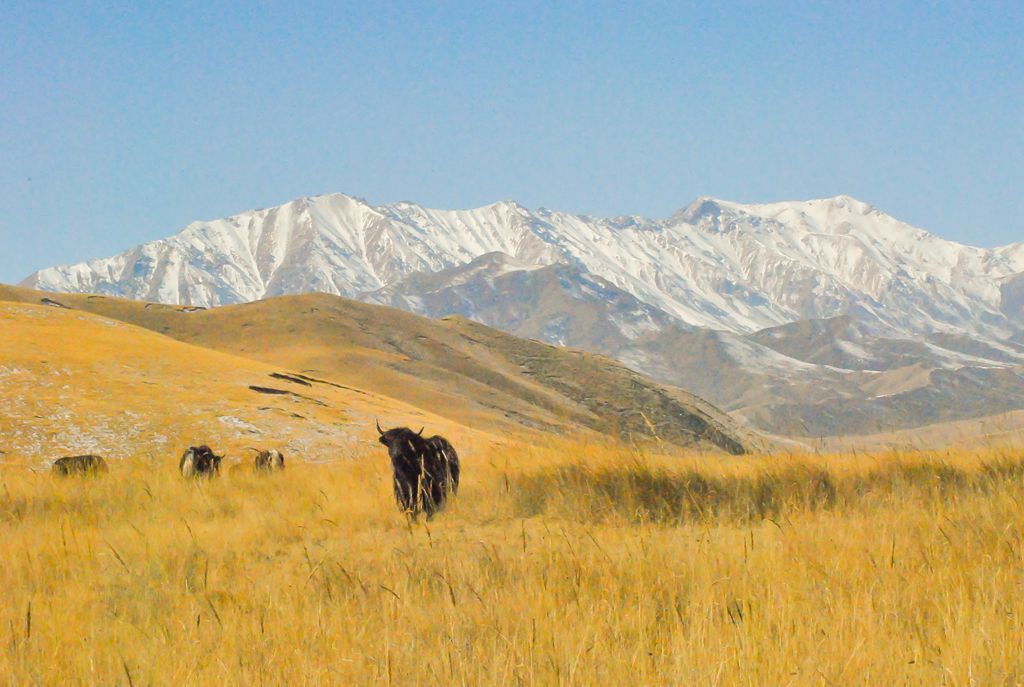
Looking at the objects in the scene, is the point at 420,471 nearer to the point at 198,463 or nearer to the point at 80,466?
the point at 198,463

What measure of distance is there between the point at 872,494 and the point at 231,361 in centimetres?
2320

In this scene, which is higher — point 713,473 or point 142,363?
point 142,363

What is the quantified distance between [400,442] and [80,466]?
17.8 ft

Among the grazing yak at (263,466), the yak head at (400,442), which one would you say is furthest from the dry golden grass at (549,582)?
the grazing yak at (263,466)

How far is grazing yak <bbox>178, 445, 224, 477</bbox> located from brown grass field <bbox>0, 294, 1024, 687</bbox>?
1.07ft

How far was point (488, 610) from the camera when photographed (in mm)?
5004

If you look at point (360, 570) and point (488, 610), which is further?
point (360, 570)

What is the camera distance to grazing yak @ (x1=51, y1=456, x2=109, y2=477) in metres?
11.1

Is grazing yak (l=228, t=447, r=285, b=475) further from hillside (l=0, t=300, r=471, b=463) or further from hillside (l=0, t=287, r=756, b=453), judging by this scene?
hillside (l=0, t=287, r=756, b=453)

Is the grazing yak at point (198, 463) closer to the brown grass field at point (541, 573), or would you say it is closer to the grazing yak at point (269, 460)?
the brown grass field at point (541, 573)

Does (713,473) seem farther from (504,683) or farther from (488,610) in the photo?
(504,683)

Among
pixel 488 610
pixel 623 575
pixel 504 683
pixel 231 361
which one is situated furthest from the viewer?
pixel 231 361

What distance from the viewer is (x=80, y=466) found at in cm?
1147

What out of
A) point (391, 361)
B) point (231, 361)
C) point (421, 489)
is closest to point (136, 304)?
point (391, 361)
